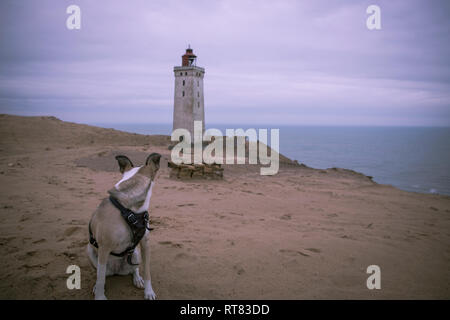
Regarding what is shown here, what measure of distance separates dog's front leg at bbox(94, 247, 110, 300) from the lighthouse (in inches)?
827

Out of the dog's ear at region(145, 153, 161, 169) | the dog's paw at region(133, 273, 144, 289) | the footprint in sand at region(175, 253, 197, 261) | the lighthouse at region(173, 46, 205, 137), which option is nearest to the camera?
the dog's ear at region(145, 153, 161, 169)

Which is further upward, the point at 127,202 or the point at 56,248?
the point at 127,202

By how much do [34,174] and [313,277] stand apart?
10.1 metres

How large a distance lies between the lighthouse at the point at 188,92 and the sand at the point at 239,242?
560 inches

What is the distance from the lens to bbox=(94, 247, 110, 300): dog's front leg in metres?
2.74

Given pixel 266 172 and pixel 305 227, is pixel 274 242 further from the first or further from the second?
pixel 266 172

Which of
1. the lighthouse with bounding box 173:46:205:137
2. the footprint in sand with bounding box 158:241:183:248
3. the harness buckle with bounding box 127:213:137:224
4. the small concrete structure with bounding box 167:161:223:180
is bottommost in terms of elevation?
the footprint in sand with bounding box 158:241:183:248

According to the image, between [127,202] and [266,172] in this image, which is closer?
[127,202]

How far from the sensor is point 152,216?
5.88m

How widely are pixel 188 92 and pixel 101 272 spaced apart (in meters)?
21.3

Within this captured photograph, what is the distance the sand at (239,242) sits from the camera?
3.28 meters

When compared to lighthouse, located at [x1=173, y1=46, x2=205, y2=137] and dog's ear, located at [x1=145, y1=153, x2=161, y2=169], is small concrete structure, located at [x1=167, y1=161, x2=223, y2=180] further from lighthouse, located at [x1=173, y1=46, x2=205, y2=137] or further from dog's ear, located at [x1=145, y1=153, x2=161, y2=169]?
lighthouse, located at [x1=173, y1=46, x2=205, y2=137]

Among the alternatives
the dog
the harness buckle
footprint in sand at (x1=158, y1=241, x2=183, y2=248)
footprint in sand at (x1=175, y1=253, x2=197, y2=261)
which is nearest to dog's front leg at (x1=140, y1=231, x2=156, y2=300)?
the dog
